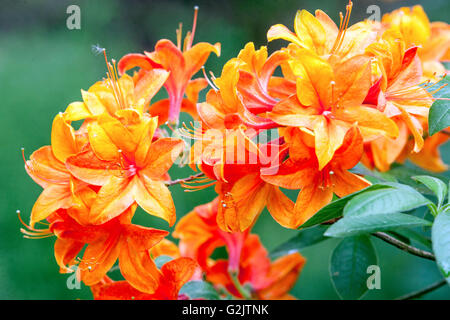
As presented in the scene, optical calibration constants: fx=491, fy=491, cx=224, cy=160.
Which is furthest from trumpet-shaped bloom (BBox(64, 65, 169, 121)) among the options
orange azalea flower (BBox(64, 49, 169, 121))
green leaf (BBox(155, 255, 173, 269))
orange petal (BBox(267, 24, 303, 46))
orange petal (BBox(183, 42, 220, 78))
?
green leaf (BBox(155, 255, 173, 269))

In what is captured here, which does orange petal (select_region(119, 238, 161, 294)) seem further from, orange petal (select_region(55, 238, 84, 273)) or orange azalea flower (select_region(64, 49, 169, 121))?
orange azalea flower (select_region(64, 49, 169, 121))

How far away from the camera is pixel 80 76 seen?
2586mm

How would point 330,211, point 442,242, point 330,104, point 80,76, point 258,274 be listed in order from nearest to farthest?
point 442,242
point 330,211
point 330,104
point 258,274
point 80,76

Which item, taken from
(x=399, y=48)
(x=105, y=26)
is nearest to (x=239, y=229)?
(x=399, y=48)

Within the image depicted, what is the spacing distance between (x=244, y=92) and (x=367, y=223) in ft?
1.14

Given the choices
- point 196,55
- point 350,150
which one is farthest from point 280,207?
point 196,55

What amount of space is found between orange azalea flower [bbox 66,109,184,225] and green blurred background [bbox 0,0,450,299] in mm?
1046

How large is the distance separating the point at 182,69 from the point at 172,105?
8 centimetres

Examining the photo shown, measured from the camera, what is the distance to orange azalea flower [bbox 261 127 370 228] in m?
0.78

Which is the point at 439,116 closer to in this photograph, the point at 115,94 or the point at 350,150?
the point at 350,150

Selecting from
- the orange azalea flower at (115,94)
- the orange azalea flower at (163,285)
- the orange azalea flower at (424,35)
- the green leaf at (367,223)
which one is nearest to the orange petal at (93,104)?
the orange azalea flower at (115,94)

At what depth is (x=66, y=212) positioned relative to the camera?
2.92ft

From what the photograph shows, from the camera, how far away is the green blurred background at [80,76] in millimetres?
1828
